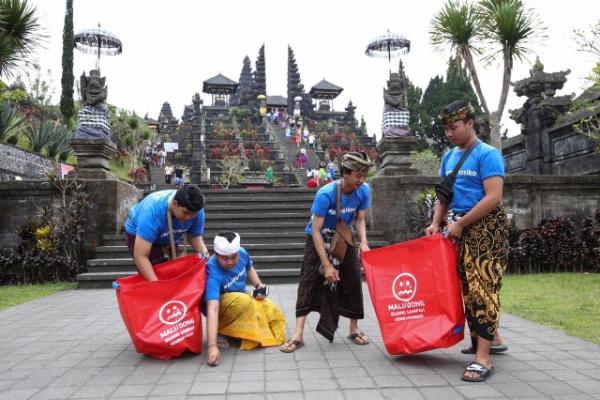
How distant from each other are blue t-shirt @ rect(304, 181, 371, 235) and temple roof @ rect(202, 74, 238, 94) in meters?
51.3

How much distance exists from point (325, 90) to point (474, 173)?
53260mm

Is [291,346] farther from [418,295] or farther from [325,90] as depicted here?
[325,90]

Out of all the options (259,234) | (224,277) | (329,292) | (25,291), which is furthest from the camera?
(259,234)

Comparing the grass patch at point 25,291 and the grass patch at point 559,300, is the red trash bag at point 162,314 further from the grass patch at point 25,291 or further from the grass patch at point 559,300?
the grass patch at point 25,291

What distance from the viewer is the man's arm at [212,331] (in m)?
3.48

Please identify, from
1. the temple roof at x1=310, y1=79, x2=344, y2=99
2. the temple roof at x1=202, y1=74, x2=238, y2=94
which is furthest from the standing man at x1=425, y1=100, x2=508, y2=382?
the temple roof at x1=310, y1=79, x2=344, y2=99

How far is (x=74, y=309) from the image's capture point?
5.91 meters

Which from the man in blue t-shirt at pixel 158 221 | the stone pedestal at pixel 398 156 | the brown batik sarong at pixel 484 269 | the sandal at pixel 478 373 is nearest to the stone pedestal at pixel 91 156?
the stone pedestal at pixel 398 156

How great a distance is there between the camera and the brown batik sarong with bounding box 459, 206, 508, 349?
3.18 m

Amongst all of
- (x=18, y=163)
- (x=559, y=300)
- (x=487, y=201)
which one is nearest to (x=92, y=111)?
(x=18, y=163)

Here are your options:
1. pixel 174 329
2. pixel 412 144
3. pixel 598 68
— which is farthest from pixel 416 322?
pixel 412 144

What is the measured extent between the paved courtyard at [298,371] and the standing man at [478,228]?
A: 11.1 inches

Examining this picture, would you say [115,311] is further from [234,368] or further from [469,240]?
[469,240]

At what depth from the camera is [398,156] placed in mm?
9336
